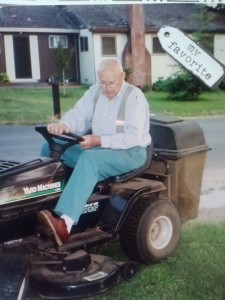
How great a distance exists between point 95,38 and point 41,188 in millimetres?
1180

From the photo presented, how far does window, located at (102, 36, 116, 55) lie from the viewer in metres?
3.36

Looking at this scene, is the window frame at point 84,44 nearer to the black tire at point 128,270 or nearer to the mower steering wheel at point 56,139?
the mower steering wheel at point 56,139

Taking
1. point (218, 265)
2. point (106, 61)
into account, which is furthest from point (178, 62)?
point (218, 265)

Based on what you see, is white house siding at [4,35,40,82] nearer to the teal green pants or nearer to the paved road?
the paved road

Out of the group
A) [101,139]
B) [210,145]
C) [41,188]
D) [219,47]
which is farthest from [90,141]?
[210,145]

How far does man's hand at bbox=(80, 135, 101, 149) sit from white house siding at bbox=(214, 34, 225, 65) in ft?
3.18

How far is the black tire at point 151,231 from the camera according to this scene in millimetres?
3188

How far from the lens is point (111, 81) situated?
121 inches

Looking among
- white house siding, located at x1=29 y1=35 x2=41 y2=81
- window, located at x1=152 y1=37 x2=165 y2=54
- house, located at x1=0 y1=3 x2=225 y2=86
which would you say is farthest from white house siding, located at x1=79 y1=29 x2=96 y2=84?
window, located at x1=152 y1=37 x2=165 y2=54

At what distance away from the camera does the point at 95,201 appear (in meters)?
3.09

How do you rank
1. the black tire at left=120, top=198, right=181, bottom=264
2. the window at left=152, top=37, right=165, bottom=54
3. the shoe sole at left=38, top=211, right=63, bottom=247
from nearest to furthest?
the shoe sole at left=38, top=211, right=63, bottom=247, the black tire at left=120, top=198, right=181, bottom=264, the window at left=152, top=37, right=165, bottom=54

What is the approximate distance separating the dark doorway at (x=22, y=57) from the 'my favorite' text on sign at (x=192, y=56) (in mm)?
885

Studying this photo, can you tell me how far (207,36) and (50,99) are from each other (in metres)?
1.11

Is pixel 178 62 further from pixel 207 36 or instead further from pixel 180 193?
pixel 180 193
